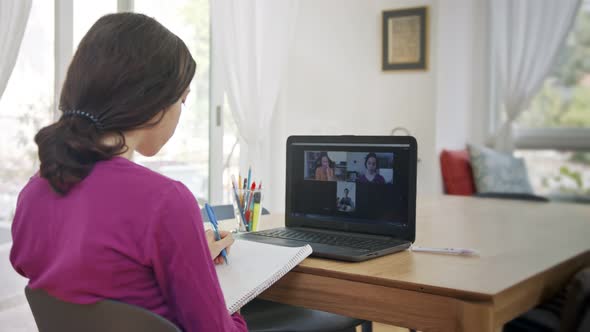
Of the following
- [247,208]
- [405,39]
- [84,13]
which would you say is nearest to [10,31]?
[84,13]

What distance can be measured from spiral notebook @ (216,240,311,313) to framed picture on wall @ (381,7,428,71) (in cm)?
330

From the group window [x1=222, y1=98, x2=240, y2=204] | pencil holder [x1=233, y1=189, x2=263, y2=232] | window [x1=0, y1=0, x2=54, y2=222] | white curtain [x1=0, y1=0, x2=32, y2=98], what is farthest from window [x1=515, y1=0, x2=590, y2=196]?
white curtain [x1=0, y1=0, x2=32, y2=98]

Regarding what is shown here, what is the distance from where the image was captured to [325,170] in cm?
160

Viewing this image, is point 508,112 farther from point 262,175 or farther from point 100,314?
point 100,314

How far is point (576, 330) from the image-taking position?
3.84ft

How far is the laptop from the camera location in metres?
1.46

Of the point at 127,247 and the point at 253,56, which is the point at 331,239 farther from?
the point at 253,56

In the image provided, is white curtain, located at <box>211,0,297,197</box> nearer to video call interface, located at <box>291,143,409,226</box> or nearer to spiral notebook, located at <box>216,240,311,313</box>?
video call interface, located at <box>291,143,409,226</box>

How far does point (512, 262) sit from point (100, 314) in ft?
2.95

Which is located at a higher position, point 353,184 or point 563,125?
point 563,125

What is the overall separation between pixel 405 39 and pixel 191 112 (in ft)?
5.48

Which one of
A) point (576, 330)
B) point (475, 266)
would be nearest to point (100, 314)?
point (475, 266)

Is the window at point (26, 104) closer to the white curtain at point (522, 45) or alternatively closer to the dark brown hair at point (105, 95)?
the dark brown hair at point (105, 95)

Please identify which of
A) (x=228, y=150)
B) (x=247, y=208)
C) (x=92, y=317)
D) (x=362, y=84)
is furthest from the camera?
(x=362, y=84)
